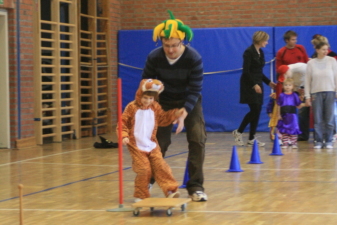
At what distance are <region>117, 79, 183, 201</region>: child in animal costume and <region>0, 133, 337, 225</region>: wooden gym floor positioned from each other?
0.77ft

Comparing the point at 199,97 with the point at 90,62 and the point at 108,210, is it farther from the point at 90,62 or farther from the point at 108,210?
the point at 90,62

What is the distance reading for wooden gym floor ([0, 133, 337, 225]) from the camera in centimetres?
500

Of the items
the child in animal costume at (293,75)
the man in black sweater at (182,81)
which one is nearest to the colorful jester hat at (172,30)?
the man in black sweater at (182,81)

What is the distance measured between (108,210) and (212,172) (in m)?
2.54

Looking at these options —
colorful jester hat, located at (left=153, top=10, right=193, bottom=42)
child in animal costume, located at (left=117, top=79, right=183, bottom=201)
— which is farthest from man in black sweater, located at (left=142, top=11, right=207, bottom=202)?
child in animal costume, located at (left=117, top=79, right=183, bottom=201)

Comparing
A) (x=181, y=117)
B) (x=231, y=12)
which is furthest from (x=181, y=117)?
(x=231, y=12)

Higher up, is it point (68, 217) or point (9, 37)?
point (9, 37)

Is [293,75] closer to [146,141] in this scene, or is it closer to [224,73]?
[224,73]

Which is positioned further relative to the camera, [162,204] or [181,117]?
[181,117]

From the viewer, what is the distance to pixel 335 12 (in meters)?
13.2

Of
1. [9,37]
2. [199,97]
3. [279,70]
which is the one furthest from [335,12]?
[199,97]

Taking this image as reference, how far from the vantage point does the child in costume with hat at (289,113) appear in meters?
10.1

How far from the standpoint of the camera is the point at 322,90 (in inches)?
386

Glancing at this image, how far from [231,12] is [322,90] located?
179 inches
